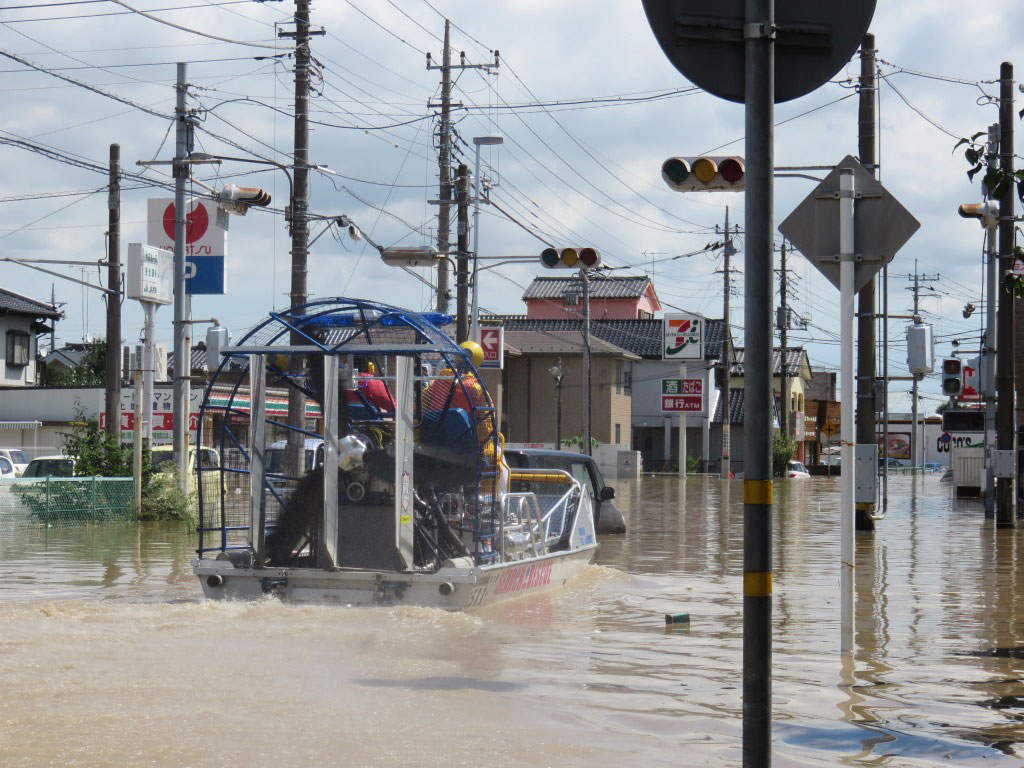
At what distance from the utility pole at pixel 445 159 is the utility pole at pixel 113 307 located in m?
7.89

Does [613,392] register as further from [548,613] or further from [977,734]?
[977,734]

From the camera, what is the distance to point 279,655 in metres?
9.36

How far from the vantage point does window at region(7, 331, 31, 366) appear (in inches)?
2239

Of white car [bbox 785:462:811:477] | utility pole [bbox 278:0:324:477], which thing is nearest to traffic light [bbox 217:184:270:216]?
utility pole [bbox 278:0:324:477]

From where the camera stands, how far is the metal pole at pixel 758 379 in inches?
161

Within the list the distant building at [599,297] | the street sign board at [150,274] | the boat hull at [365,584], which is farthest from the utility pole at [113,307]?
the distant building at [599,297]

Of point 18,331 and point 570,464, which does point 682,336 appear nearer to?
point 18,331

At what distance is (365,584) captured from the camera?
36.8ft

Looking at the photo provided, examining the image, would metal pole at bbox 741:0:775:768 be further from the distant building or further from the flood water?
the distant building

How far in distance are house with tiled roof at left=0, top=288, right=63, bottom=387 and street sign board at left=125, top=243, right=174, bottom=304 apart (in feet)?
109

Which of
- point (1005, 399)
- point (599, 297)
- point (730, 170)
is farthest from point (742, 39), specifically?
point (599, 297)

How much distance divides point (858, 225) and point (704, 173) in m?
3.69

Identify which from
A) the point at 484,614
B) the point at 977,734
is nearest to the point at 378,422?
the point at 484,614

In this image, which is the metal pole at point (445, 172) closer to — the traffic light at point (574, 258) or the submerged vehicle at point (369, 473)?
the traffic light at point (574, 258)
